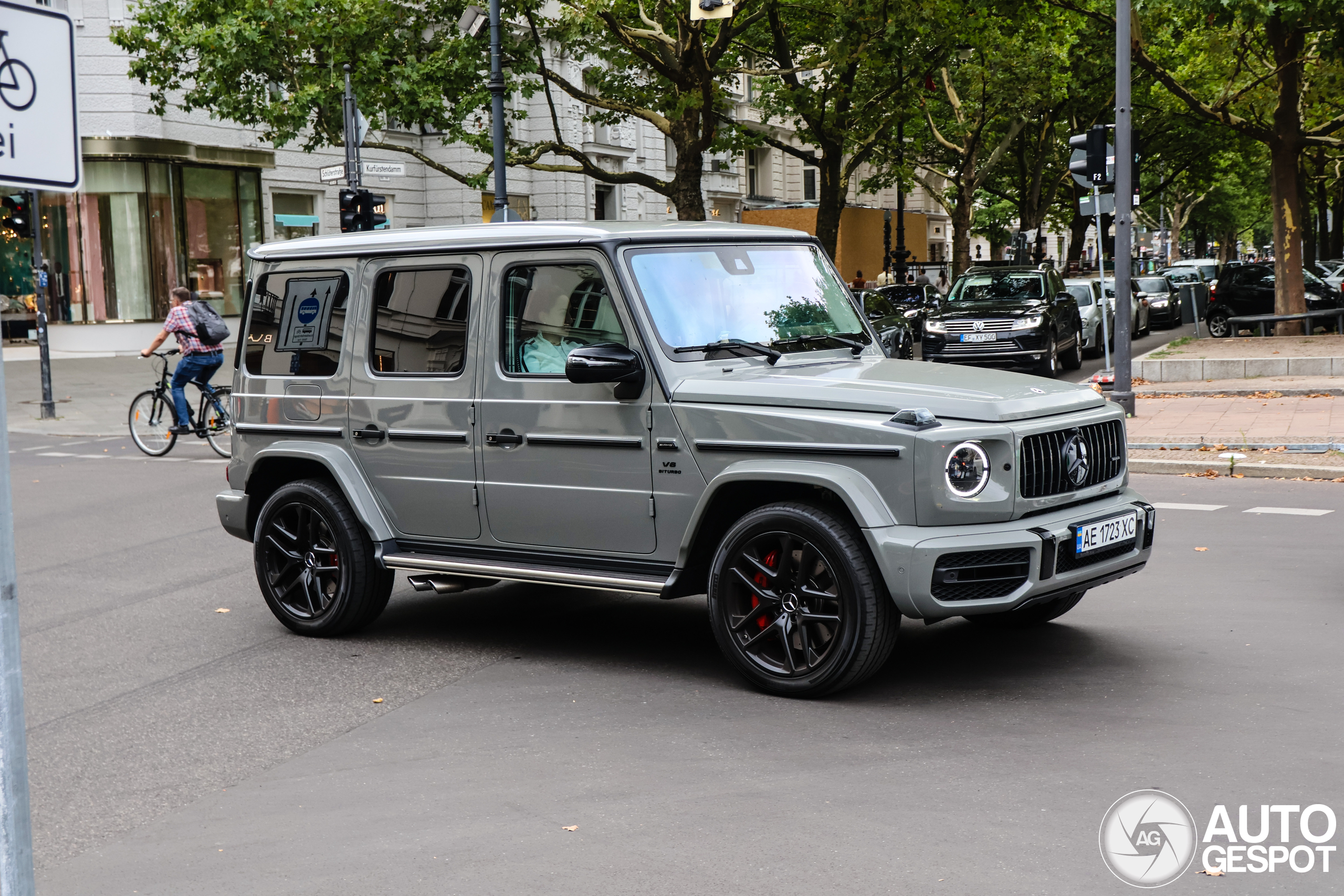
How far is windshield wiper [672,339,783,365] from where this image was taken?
6020mm

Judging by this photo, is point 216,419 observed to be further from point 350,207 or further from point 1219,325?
point 1219,325

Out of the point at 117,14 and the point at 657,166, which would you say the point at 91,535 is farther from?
the point at 657,166

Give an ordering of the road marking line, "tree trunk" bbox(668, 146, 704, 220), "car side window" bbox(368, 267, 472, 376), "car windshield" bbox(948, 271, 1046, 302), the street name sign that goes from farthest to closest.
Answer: "tree trunk" bbox(668, 146, 704, 220), "car windshield" bbox(948, 271, 1046, 302), the street name sign, the road marking line, "car side window" bbox(368, 267, 472, 376)

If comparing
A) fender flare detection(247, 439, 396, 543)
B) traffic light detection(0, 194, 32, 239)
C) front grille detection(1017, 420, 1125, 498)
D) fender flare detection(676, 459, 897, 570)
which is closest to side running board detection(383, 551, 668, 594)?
fender flare detection(247, 439, 396, 543)

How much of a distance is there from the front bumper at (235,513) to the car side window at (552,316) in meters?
1.85

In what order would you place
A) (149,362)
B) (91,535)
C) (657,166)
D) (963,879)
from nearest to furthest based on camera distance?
(963,879) < (91,535) < (149,362) < (657,166)

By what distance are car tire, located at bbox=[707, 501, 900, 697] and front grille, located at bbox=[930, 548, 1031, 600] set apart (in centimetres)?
25

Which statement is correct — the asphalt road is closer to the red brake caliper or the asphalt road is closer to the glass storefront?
the red brake caliper

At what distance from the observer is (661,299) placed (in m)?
6.05

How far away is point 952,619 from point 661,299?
2.26 metres

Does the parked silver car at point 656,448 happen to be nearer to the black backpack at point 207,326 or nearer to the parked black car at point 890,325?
the black backpack at point 207,326

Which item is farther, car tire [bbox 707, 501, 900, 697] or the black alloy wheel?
the black alloy wheel

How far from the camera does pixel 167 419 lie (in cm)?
1609

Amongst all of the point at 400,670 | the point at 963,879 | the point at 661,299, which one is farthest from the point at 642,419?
the point at 963,879
